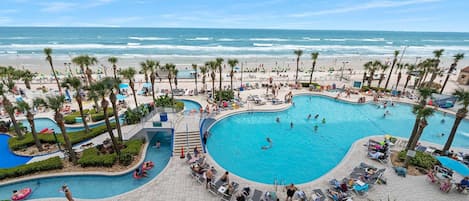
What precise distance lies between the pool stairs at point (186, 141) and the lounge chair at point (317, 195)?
7.65m

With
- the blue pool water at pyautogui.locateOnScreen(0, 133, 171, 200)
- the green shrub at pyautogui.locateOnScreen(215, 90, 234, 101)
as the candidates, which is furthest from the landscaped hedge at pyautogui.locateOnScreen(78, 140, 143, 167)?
the green shrub at pyautogui.locateOnScreen(215, 90, 234, 101)

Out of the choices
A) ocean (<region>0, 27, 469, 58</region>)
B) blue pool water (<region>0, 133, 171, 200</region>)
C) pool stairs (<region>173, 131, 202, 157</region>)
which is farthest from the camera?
ocean (<region>0, 27, 469, 58</region>)

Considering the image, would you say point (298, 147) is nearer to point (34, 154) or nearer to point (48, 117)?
point (34, 154)

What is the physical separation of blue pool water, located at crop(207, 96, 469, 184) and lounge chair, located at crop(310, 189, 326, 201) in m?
1.59

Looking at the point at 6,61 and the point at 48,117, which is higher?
the point at 6,61

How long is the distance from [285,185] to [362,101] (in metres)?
19.1

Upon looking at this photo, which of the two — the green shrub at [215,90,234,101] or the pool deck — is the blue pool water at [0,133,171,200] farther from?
the green shrub at [215,90,234,101]

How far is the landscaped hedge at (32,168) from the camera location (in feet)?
39.8

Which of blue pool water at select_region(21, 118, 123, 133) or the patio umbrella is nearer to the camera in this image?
the patio umbrella

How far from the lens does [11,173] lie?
1212 centimetres

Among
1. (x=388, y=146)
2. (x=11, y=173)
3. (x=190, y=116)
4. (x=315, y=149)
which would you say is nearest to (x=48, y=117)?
(x=11, y=173)

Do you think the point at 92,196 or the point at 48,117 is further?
the point at 48,117

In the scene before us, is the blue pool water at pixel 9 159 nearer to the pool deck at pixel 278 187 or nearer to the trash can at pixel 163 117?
the pool deck at pixel 278 187

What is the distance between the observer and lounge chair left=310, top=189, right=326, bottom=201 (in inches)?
422
